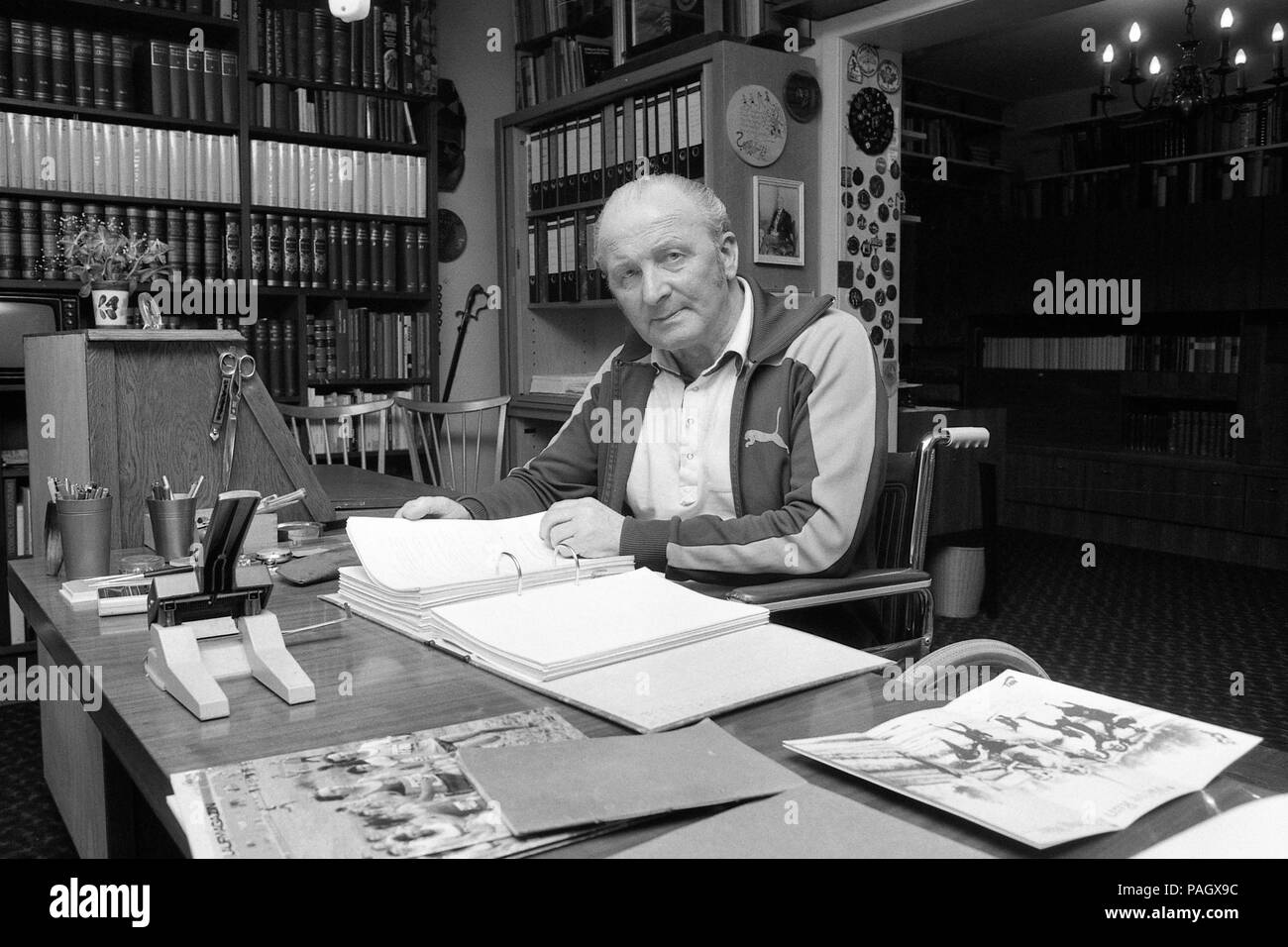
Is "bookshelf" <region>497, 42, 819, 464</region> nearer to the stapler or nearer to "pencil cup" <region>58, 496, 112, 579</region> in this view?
"pencil cup" <region>58, 496, 112, 579</region>

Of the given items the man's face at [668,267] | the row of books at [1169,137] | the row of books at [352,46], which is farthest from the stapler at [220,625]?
the row of books at [1169,137]

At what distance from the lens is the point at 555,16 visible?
4.57 metres

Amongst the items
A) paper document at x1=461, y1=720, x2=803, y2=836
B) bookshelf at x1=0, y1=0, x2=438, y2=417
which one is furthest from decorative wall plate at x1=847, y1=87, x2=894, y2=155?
paper document at x1=461, y1=720, x2=803, y2=836

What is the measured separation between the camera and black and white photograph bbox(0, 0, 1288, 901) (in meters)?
0.66

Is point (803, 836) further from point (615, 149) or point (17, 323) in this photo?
point (615, 149)

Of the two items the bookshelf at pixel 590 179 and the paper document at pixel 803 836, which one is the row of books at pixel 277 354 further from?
the paper document at pixel 803 836

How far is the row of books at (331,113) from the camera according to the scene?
13.2 feet

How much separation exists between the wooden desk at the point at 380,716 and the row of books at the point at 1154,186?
5.80 metres

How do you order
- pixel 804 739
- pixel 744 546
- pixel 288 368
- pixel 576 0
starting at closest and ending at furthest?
1. pixel 804 739
2. pixel 744 546
3. pixel 288 368
4. pixel 576 0
